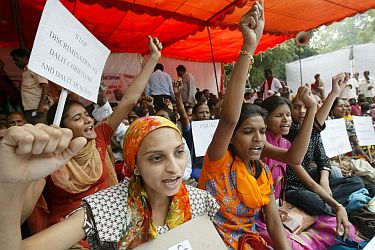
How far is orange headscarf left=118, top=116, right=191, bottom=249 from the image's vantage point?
46.1 inches

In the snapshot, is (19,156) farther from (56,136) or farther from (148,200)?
(148,200)

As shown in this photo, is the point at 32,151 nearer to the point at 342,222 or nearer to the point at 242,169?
the point at 242,169

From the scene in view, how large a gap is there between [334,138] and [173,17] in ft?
10.9

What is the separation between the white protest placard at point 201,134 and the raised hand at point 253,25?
1.23m

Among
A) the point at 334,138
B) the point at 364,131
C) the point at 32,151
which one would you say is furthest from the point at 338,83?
the point at 32,151

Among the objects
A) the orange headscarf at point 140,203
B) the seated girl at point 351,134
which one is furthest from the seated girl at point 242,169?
the seated girl at point 351,134

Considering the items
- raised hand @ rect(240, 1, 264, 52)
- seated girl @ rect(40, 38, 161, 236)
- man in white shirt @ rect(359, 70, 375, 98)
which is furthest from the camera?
man in white shirt @ rect(359, 70, 375, 98)

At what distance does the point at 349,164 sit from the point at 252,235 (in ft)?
8.09

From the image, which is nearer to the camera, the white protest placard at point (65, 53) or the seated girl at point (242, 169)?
the white protest placard at point (65, 53)

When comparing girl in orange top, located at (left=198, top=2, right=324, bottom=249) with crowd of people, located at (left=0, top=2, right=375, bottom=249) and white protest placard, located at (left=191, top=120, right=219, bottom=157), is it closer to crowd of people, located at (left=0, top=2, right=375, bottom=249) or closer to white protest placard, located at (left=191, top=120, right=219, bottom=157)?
crowd of people, located at (left=0, top=2, right=375, bottom=249)

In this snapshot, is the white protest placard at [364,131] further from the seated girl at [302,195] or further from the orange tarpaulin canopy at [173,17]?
the orange tarpaulin canopy at [173,17]

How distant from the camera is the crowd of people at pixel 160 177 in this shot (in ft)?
2.58

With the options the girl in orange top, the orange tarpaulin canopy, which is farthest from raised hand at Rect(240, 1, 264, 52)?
the orange tarpaulin canopy

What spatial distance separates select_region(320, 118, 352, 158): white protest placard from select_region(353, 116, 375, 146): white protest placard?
1.88 feet
